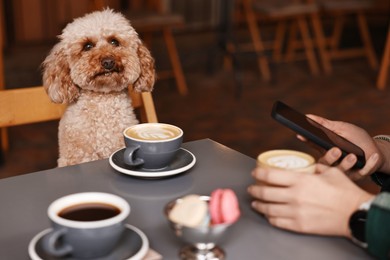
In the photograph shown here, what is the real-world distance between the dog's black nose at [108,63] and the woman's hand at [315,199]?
85cm

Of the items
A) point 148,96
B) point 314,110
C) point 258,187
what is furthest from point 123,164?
point 314,110

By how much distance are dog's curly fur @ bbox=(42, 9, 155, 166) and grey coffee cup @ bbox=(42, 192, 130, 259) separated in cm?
77

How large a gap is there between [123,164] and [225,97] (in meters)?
2.88

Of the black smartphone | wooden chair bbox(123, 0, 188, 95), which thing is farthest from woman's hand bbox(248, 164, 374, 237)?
wooden chair bbox(123, 0, 188, 95)

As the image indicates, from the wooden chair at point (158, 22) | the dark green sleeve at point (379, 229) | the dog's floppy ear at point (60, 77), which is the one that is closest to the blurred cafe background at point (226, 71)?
the wooden chair at point (158, 22)

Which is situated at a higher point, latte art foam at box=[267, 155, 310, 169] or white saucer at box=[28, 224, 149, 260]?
latte art foam at box=[267, 155, 310, 169]

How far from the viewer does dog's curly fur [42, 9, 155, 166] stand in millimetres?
1509

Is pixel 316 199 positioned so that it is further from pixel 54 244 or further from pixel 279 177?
pixel 54 244

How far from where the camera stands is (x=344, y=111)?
143 inches

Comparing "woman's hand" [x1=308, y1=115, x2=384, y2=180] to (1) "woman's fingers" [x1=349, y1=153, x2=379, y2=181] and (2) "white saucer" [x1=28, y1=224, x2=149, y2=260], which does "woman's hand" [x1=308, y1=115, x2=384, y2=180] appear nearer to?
(1) "woman's fingers" [x1=349, y1=153, x2=379, y2=181]

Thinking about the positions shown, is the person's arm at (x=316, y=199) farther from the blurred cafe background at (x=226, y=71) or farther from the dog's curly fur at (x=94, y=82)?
the blurred cafe background at (x=226, y=71)

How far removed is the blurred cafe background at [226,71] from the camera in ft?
10.4

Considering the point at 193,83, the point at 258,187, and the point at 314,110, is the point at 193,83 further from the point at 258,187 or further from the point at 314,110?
the point at 258,187

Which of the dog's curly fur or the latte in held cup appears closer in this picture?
the latte in held cup
